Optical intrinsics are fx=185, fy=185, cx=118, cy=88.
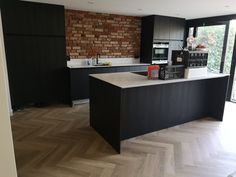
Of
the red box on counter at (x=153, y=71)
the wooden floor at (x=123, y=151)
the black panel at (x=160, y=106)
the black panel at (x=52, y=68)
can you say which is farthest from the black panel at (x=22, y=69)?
the red box on counter at (x=153, y=71)

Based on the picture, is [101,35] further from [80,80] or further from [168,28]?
[168,28]

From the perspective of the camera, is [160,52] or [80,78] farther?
[160,52]

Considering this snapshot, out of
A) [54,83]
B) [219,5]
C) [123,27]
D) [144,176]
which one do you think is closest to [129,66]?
[123,27]

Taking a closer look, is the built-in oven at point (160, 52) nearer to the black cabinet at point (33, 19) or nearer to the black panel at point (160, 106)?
the black panel at point (160, 106)

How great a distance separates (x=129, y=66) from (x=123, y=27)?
1.21m

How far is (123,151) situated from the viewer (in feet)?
8.44

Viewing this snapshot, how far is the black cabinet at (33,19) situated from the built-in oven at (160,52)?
2.61m

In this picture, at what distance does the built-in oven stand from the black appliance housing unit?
4.1 inches

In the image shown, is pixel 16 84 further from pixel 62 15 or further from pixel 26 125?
pixel 62 15

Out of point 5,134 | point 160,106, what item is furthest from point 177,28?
point 5,134

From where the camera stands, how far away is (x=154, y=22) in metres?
5.08

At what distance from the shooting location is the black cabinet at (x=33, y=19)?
358cm

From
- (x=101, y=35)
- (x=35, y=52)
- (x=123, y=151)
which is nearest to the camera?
(x=123, y=151)

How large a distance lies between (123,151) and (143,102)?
760 mm
